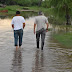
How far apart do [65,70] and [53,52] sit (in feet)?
13.3

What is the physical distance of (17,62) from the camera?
34.8 ft

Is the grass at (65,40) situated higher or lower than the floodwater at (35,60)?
lower

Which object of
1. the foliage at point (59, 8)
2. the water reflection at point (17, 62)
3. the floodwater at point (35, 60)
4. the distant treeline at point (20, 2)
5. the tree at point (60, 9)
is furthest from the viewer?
the distant treeline at point (20, 2)

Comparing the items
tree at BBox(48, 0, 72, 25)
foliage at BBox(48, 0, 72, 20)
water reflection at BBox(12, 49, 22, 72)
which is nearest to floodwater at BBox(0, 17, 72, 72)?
water reflection at BBox(12, 49, 22, 72)

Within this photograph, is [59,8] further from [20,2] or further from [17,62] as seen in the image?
[20,2]

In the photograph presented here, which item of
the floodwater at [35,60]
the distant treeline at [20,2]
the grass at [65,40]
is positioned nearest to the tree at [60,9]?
the grass at [65,40]

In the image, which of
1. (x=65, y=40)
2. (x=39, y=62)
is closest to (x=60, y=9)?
(x=65, y=40)

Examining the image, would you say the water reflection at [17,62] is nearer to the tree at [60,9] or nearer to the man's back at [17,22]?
the man's back at [17,22]

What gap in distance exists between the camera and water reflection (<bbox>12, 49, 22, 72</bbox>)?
9.32 meters

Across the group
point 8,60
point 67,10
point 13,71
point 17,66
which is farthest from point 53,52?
point 67,10

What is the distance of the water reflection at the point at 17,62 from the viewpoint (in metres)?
9.32

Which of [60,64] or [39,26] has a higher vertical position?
[39,26]

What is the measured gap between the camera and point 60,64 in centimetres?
1031

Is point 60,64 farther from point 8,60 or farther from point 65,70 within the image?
point 8,60
